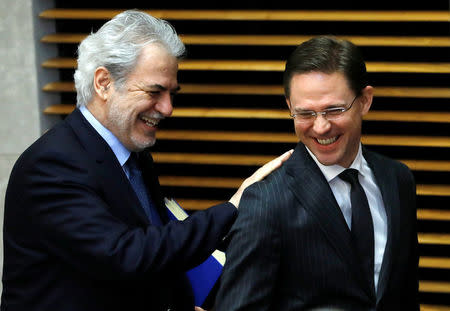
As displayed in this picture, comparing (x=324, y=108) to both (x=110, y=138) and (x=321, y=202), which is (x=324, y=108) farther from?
(x=110, y=138)

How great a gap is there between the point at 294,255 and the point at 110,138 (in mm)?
814

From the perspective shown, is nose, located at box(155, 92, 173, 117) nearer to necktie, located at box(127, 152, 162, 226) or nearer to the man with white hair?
the man with white hair

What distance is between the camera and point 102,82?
2389 millimetres

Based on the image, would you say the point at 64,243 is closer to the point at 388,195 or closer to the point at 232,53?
the point at 388,195

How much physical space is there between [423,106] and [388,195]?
1.67 metres

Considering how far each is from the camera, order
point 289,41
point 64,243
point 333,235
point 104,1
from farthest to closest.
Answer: point 104,1, point 289,41, point 64,243, point 333,235

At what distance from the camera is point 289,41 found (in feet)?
12.0

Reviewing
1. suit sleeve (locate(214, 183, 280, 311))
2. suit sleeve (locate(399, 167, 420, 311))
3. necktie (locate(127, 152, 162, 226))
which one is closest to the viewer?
suit sleeve (locate(214, 183, 280, 311))

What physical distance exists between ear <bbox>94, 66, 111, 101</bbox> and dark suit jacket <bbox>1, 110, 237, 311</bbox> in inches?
4.2

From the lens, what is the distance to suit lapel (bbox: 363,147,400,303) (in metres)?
2.08

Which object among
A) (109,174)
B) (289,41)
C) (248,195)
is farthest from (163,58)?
(289,41)

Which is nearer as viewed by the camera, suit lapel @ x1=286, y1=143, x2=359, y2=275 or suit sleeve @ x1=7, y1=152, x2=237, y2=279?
suit lapel @ x1=286, y1=143, x2=359, y2=275

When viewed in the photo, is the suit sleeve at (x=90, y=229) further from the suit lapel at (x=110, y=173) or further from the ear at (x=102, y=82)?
the ear at (x=102, y=82)

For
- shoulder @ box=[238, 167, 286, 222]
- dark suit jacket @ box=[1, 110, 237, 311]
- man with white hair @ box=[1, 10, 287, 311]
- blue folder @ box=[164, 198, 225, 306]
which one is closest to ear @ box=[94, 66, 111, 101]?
man with white hair @ box=[1, 10, 287, 311]
